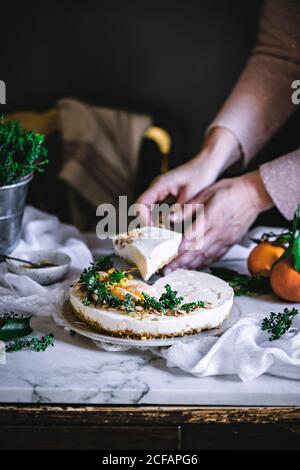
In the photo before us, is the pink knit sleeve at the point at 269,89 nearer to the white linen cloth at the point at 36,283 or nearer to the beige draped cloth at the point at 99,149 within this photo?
the white linen cloth at the point at 36,283

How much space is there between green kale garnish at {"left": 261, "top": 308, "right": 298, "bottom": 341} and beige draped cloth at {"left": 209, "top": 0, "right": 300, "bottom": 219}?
32.9 inches

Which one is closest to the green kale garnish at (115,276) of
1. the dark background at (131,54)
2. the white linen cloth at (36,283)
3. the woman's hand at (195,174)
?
the white linen cloth at (36,283)

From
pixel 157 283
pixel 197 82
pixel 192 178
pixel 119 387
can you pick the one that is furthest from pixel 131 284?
pixel 197 82

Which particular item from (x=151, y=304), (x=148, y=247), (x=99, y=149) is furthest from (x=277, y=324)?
(x=99, y=149)

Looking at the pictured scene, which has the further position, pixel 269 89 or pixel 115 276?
pixel 269 89

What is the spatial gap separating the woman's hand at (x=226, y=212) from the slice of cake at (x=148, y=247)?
0.46ft

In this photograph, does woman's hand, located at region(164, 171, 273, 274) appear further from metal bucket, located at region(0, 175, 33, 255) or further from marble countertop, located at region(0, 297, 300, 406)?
marble countertop, located at region(0, 297, 300, 406)

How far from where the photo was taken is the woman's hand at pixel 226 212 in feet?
5.95

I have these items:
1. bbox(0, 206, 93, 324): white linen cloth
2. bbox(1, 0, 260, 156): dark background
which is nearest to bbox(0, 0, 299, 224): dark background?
bbox(1, 0, 260, 156): dark background

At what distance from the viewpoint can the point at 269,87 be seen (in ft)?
6.85

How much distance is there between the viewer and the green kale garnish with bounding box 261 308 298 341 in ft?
4.29

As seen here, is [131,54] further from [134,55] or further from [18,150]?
[18,150]

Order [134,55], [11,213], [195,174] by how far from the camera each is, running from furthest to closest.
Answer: [134,55], [195,174], [11,213]

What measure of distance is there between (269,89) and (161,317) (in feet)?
3.53
